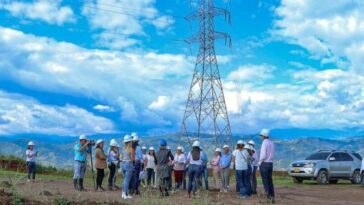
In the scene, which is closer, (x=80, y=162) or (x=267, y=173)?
(x=267, y=173)

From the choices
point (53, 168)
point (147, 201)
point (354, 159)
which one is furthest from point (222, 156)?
point (53, 168)

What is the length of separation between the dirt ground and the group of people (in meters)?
0.45

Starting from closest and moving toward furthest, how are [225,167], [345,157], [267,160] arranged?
[267,160] → [225,167] → [345,157]

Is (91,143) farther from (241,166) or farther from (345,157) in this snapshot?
(345,157)

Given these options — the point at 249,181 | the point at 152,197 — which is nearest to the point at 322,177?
the point at 249,181

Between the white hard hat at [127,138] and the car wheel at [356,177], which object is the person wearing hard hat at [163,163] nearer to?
the white hard hat at [127,138]

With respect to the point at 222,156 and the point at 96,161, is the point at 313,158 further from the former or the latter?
the point at 96,161

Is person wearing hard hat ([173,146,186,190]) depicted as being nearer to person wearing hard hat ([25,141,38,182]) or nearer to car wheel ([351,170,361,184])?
person wearing hard hat ([25,141,38,182])

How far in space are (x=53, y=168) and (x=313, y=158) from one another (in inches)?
654

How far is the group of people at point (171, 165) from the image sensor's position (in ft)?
58.1

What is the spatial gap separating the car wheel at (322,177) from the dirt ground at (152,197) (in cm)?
430

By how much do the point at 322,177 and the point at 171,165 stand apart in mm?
12531

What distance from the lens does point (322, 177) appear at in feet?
102

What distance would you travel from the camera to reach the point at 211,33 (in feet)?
138
